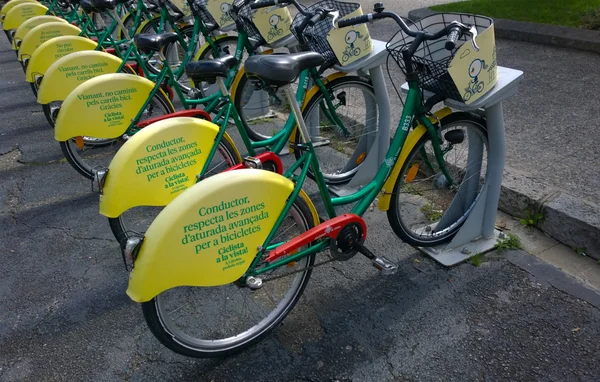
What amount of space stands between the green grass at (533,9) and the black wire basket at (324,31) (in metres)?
4.26

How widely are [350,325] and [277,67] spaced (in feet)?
4.41

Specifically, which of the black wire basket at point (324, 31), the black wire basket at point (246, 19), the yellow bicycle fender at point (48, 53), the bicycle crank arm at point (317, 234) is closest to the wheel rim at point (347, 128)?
the black wire basket at point (324, 31)

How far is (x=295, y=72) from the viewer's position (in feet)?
7.06

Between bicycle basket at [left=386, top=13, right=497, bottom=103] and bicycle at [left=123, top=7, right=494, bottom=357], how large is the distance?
0.10 feet

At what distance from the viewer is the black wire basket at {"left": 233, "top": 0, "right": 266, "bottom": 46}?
3988 millimetres

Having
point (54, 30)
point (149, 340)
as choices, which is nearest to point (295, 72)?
point (149, 340)

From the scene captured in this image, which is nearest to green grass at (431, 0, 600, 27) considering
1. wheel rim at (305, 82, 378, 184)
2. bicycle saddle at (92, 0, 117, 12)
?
wheel rim at (305, 82, 378, 184)

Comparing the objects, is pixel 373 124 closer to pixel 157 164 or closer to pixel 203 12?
pixel 157 164

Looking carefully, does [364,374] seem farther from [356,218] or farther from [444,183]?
[444,183]

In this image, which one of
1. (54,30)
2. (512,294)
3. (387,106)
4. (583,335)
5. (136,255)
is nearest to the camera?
(136,255)

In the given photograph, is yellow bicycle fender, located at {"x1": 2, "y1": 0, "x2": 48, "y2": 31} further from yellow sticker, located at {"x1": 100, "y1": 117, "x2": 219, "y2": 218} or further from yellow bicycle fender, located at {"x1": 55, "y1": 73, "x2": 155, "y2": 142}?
yellow sticker, located at {"x1": 100, "y1": 117, "x2": 219, "y2": 218}

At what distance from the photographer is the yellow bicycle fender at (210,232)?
197 centimetres

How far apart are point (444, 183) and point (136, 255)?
1.92m

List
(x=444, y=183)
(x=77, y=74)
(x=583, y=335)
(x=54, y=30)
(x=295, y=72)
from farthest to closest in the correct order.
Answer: (x=54, y=30)
(x=77, y=74)
(x=444, y=183)
(x=583, y=335)
(x=295, y=72)
